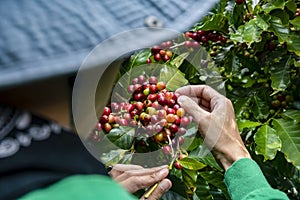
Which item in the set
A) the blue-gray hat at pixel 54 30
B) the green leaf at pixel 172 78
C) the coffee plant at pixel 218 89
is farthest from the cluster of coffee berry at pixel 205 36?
the blue-gray hat at pixel 54 30

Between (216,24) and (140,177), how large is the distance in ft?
1.96

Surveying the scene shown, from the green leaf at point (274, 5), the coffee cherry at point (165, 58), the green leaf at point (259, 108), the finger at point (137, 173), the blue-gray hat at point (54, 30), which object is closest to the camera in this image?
the blue-gray hat at point (54, 30)

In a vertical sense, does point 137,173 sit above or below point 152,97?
below

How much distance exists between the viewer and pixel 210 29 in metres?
1.68

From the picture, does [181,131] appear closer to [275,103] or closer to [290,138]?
[290,138]

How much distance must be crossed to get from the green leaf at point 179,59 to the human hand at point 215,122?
0.19m

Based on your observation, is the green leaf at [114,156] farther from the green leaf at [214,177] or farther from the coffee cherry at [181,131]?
the green leaf at [214,177]

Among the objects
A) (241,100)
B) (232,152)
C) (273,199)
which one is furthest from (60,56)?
(241,100)

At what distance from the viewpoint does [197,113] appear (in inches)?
51.3

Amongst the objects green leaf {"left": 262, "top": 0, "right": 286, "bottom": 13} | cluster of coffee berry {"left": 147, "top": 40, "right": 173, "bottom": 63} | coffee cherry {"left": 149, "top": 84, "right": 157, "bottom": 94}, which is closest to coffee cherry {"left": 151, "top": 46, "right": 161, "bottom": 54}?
cluster of coffee berry {"left": 147, "top": 40, "right": 173, "bottom": 63}

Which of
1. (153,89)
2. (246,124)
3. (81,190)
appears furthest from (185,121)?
(81,190)

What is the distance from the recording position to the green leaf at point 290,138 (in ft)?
5.29

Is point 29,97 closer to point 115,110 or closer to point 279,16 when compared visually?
point 115,110

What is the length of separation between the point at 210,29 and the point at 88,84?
1.07 metres
